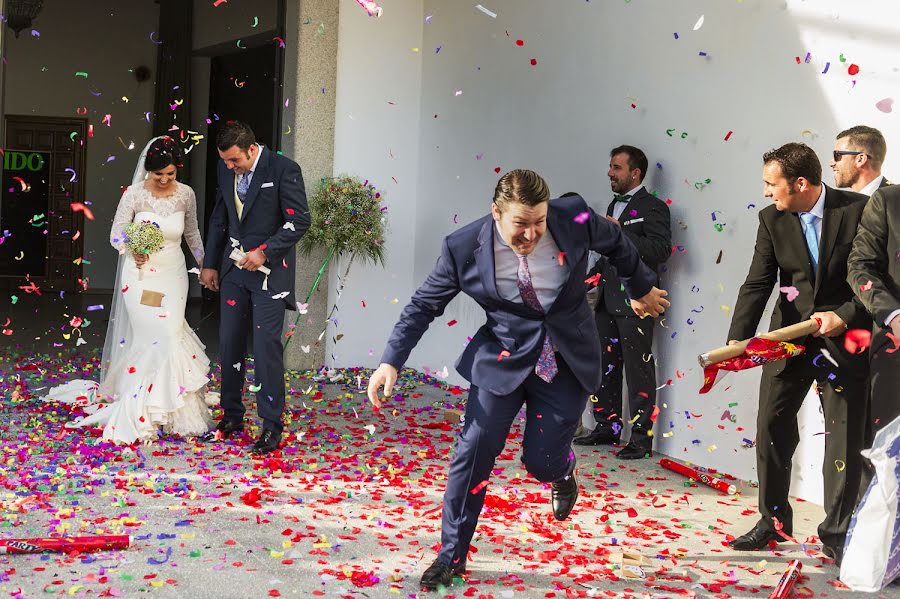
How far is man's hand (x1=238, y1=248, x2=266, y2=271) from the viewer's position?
5.75m

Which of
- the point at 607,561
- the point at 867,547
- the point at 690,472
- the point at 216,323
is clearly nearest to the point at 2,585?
the point at 607,561

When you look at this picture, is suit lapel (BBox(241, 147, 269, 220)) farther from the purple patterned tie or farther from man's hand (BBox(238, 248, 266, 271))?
the purple patterned tie

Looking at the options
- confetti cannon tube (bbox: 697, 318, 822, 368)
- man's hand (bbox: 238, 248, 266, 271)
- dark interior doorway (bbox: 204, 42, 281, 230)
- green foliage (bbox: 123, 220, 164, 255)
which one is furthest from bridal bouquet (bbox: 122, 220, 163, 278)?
dark interior doorway (bbox: 204, 42, 281, 230)

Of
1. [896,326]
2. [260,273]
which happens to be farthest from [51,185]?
[896,326]

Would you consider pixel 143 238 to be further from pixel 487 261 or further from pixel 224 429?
pixel 487 261

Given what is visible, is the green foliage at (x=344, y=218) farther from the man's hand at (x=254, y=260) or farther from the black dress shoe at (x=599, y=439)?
the black dress shoe at (x=599, y=439)

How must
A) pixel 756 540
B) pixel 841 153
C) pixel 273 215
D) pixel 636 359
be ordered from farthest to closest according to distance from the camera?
1. pixel 636 359
2. pixel 273 215
3. pixel 841 153
4. pixel 756 540

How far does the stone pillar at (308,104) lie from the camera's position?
29.7 ft

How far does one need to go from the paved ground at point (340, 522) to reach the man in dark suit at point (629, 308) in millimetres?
262

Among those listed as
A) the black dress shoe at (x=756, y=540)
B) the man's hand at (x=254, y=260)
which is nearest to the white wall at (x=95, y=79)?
the man's hand at (x=254, y=260)

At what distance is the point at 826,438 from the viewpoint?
441 cm

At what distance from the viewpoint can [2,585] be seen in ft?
11.7

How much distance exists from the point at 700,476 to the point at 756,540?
113cm

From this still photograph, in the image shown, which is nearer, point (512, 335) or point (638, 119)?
point (512, 335)
